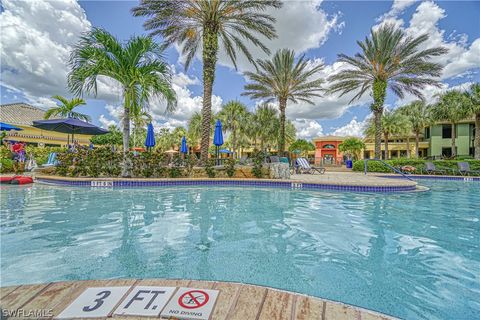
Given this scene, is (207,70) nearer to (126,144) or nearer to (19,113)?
(126,144)

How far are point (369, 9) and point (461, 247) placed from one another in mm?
15084

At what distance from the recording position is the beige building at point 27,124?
24873mm

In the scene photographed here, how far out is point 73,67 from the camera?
9.84 metres

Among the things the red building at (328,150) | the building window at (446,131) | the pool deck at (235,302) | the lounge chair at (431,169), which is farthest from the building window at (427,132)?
the pool deck at (235,302)

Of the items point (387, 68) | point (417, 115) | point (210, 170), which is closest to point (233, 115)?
point (387, 68)

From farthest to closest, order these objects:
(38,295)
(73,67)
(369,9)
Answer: (369,9), (73,67), (38,295)

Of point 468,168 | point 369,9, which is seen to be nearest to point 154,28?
point 369,9

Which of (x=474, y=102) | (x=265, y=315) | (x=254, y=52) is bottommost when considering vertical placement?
(x=265, y=315)

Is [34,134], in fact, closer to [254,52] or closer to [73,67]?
[73,67]

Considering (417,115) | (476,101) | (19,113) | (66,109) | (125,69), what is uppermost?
(417,115)

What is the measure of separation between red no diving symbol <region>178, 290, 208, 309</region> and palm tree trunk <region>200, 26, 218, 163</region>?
10559mm

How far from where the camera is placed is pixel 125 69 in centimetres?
1037

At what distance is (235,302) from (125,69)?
11.2 meters

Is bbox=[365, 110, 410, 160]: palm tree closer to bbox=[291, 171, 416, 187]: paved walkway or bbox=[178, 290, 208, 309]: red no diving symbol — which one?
bbox=[291, 171, 416, 187]: paved walkway
